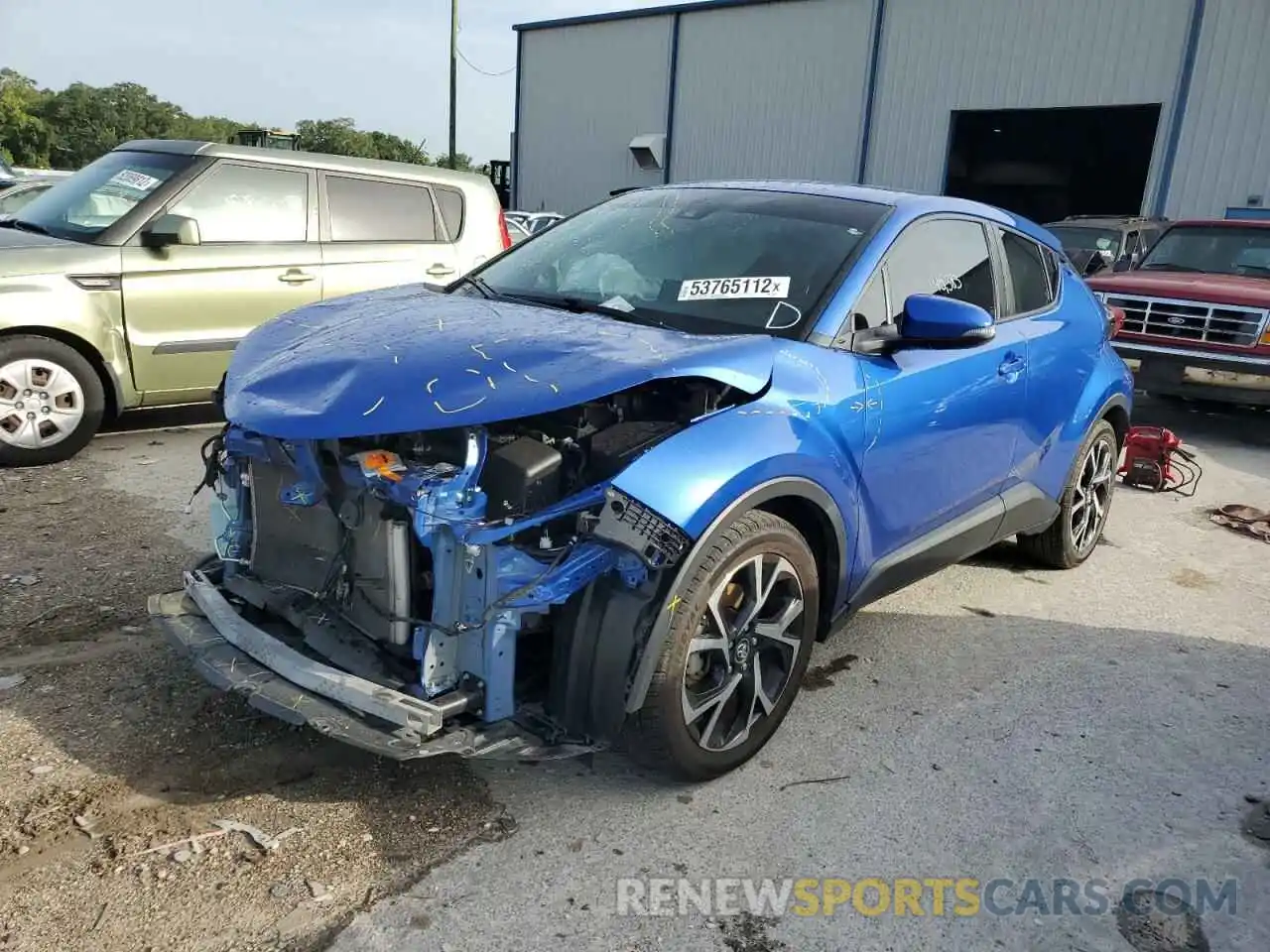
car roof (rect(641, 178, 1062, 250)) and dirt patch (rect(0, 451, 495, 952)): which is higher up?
car roof (rect(641, 178, 1062, 250))

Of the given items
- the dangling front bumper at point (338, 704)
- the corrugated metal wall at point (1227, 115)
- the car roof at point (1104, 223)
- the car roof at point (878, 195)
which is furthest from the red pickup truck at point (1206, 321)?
the corrugated metal wall at point (1227, 115)

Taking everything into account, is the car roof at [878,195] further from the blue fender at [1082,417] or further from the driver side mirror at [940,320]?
the blue fender at [1082,417]

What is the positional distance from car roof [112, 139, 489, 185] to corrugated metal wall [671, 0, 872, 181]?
1618cm

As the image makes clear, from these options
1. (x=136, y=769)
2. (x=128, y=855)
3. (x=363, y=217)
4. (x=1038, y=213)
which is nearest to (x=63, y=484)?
(x=363, y=217)

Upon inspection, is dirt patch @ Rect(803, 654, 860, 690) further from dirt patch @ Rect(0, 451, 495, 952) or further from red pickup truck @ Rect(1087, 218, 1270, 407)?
red pickup truck @ Rect(1087, 218, 1270, 407)


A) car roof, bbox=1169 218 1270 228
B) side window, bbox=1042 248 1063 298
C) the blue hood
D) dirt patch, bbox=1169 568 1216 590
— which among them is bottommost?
dirt patch, bbox=1169 568 1216 590

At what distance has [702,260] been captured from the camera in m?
3.59

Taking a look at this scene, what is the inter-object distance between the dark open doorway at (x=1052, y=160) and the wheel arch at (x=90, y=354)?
1878 centimetres

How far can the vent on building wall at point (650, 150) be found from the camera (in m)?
25.4

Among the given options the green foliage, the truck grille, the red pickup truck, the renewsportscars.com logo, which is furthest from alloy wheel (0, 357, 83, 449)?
the green foliage

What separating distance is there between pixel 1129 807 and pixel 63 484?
5.16m

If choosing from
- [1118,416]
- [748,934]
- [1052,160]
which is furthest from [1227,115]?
[748,934]

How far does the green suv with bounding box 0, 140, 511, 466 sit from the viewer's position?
18.4 ft

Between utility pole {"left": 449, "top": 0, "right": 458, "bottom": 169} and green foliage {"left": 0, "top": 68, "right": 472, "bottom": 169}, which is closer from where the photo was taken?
utility pole {"left": 449, "top": 0, "right": 458, "bottom": 169}
